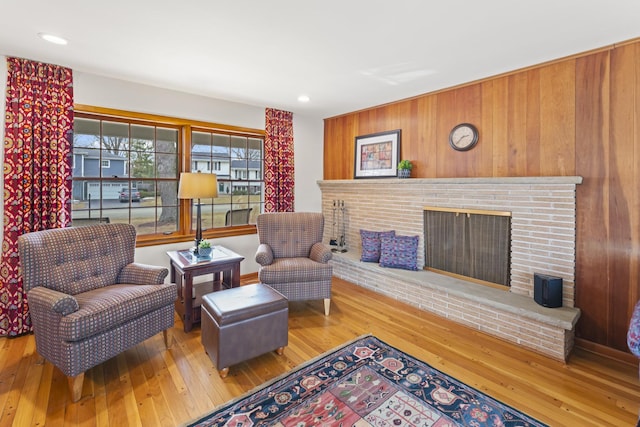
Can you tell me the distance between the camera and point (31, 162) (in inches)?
107

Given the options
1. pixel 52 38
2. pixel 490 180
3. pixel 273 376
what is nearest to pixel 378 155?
pixel 490 180

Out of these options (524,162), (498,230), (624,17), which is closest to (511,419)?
(498,230)

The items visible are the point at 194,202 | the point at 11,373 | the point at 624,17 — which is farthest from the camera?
the point at 194,202

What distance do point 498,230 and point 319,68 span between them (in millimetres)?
2343

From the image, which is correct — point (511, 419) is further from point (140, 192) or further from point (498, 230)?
point (140, 192)

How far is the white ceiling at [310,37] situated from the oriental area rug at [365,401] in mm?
2413

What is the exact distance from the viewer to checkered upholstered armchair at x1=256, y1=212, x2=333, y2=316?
3.13m

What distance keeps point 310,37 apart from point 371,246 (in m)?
2.55

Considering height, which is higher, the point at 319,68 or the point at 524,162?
the point at 319,68

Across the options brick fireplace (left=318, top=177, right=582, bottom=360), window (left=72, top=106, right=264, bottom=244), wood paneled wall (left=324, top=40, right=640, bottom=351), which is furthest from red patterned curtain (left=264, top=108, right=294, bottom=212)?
wood paneled wall (left=324, top=40, right=640, bottom=351)

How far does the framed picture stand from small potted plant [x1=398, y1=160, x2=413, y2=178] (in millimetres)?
206

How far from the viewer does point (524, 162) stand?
2906 millimetres

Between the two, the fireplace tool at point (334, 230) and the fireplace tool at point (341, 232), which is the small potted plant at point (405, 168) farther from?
the fireplace tool at point (334, 230)

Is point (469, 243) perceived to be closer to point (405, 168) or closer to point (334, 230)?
point (405, 168)
